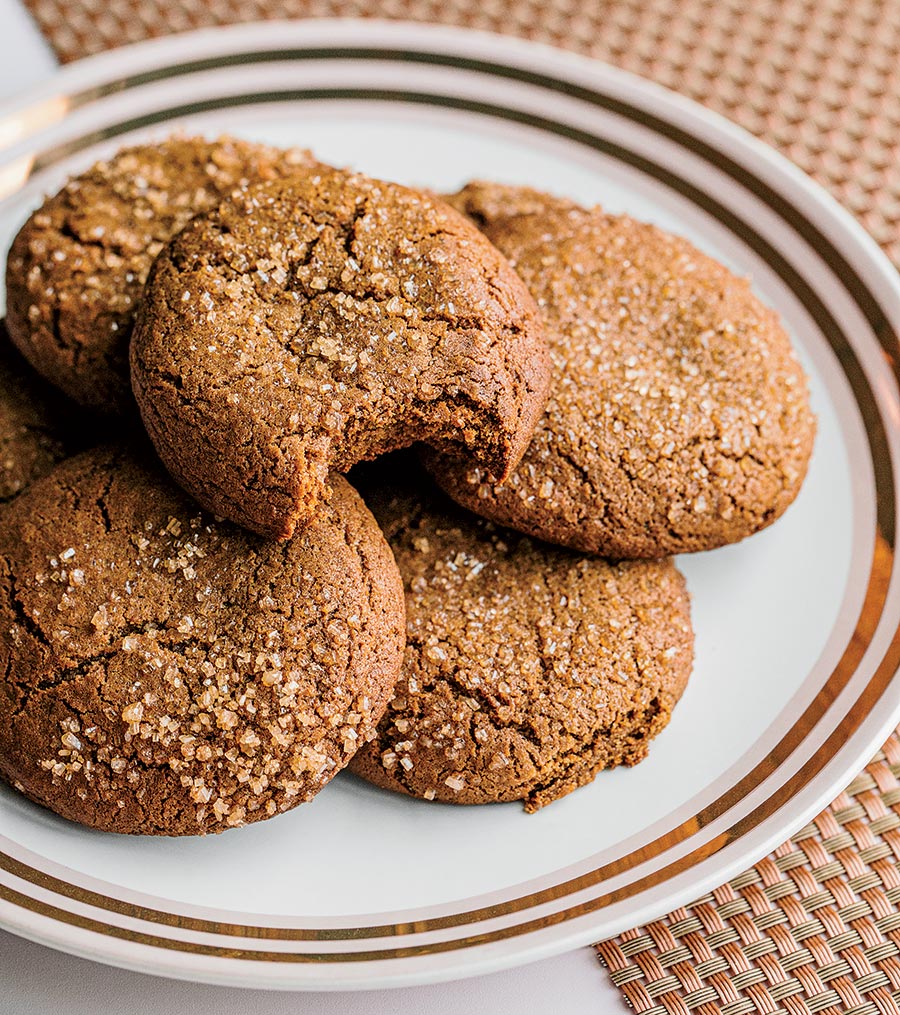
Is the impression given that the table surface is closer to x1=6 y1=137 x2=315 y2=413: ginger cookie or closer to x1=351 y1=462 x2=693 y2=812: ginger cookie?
x1=351 y1=462 x2=693 y2=812: ginger cookie

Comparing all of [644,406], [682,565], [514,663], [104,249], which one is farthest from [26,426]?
[682,565]

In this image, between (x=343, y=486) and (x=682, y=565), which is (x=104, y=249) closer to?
(x=343, y=486)

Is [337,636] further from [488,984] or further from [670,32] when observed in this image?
[670,32]

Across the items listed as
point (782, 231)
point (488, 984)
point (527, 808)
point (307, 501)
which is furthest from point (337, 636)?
point (782, 231)

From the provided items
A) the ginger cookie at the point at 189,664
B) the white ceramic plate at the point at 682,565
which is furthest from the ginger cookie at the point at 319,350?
the white ceramic plate at the point at 682,565

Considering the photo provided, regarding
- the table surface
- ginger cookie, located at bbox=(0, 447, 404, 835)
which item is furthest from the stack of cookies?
the table surface
